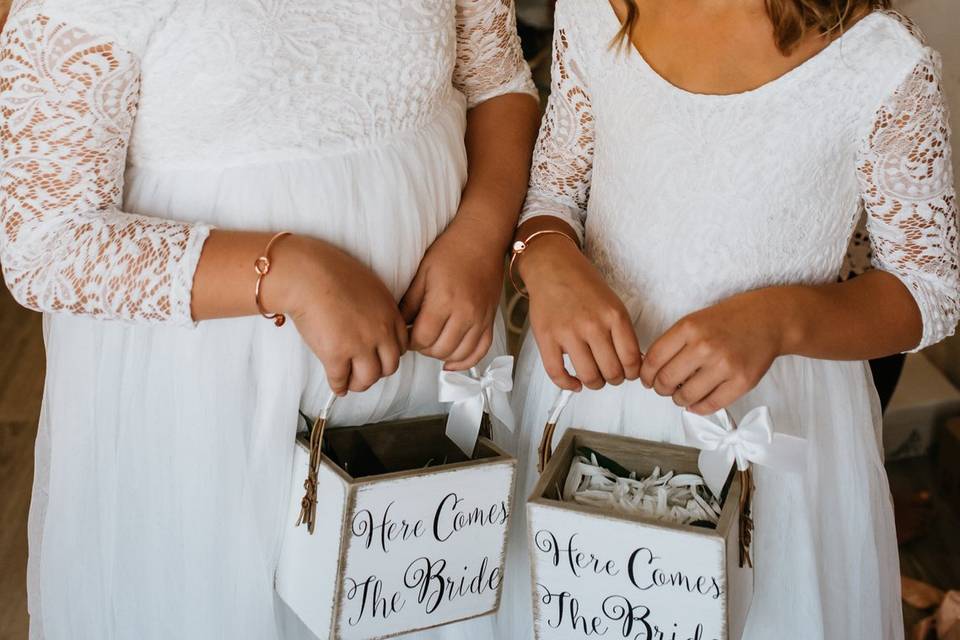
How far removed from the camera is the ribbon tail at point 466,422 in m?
1.03

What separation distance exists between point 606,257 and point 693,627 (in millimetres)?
479

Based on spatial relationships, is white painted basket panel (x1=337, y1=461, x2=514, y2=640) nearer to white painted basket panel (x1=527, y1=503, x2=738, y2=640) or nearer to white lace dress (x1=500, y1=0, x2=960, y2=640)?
white painted basket panel (x1=527, y1=503, x2=738, y2=640)

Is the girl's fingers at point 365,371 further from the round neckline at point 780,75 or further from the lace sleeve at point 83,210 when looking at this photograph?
the round neckline at point 780,75

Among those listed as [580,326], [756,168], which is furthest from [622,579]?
[756,168]

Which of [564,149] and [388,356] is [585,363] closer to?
[388,356]

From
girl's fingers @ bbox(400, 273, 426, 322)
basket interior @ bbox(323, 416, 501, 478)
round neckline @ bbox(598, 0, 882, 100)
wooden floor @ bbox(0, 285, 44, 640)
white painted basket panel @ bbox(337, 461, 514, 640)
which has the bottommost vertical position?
wooden floor @ bbox(0, 285, 44, 640)

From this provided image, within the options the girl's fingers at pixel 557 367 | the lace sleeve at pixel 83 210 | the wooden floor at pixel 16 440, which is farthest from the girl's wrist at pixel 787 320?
the wooden floor at pixel 16 440

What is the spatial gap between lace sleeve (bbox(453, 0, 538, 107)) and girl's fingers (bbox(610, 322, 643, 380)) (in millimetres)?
Answer: 408

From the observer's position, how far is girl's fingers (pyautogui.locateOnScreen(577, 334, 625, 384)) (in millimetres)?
1008

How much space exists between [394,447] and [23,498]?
162cm

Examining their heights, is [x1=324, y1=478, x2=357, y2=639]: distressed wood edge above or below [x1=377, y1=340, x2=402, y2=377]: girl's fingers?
below

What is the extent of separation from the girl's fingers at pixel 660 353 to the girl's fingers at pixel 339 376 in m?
0.31

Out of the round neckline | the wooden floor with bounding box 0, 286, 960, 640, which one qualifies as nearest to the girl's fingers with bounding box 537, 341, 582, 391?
the round neckline

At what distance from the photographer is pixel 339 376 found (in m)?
0.93
